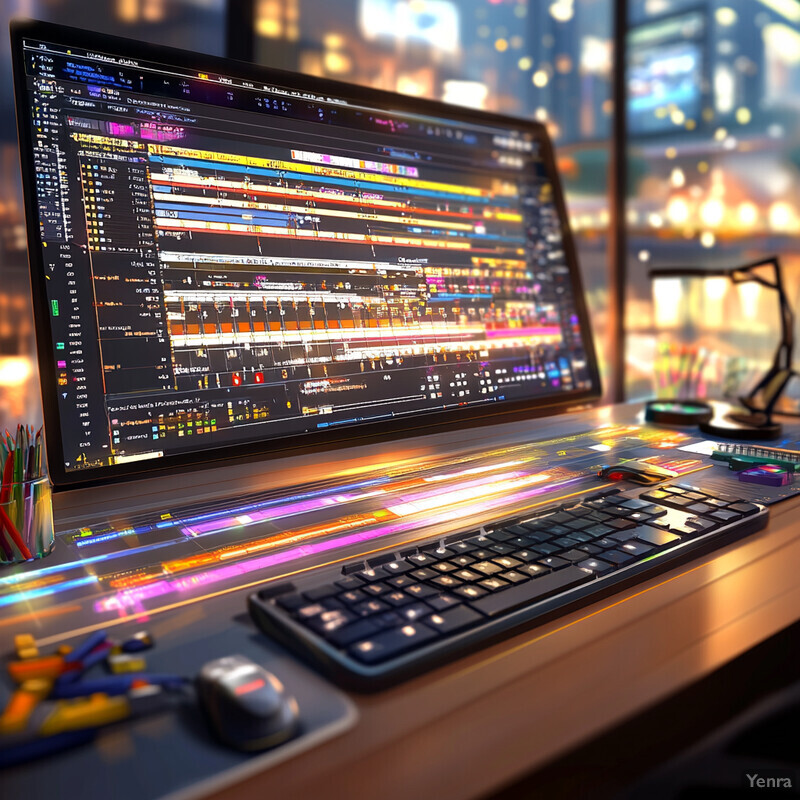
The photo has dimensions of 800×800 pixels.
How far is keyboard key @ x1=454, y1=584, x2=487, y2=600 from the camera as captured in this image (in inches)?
18.1

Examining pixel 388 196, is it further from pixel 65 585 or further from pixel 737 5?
pixel 737 5

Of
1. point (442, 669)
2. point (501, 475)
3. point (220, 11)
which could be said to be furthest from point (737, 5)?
point (442, 669)

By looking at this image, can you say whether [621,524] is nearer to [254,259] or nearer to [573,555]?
[573,555]

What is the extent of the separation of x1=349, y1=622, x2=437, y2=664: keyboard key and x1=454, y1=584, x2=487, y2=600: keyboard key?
52 mm

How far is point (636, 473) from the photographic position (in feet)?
2.54

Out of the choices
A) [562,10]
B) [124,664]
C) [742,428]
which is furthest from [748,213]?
[124,664]

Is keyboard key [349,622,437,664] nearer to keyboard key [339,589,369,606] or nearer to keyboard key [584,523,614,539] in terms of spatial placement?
keyboard key [339,589,369,606]

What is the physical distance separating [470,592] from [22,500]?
385 millimetres

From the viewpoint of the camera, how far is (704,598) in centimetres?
51

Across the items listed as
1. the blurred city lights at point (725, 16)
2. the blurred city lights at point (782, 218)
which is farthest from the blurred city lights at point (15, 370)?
the blurred city lights at point (725, 16)

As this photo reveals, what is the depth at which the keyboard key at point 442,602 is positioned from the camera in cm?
44

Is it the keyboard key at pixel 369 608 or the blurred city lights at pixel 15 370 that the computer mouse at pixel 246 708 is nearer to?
the keyboard key at pixel 369 608

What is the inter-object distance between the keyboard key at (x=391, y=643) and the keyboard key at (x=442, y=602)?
0.03 meters

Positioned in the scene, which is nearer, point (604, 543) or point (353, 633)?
point (353, 633)
